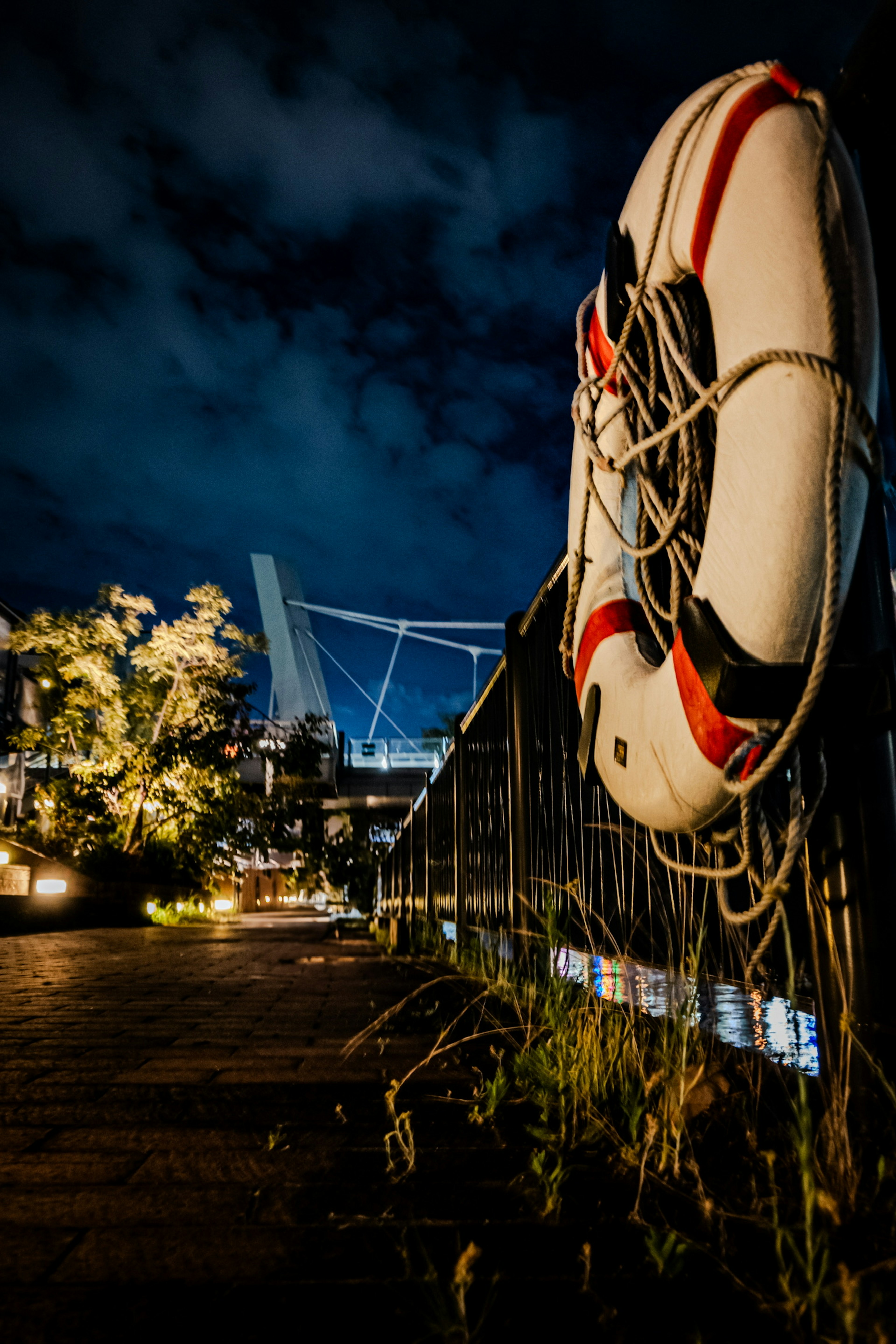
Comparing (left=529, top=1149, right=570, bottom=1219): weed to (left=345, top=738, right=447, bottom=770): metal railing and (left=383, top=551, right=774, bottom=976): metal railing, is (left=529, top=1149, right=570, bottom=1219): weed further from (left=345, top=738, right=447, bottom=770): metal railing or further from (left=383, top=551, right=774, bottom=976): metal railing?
(left=345, top=738, right=447, bottom=770): metal railing

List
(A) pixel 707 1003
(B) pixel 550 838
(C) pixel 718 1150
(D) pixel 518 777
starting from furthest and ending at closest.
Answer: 1. (A) pixel 707 1003
2. (D) pixel 518 777
3. (B) pixel 550 838
4. (C) pixel 718 1150

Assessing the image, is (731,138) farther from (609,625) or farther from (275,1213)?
(275,1213)

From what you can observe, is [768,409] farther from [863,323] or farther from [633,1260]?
[633,1260]

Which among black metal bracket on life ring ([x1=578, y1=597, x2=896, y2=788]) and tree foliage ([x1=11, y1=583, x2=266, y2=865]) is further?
tree foliage ([x1=11, y1=583, x2=266, y2=865])

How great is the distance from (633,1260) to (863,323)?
1216 mm

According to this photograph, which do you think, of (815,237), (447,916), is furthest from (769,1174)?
(447,916)

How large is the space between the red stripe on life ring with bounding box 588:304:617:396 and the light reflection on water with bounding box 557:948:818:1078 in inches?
52.8

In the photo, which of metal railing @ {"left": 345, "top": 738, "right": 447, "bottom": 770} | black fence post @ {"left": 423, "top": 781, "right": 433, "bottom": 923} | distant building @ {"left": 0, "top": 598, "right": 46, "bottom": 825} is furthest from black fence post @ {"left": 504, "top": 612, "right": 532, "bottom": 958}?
metal railing @ {"left": 345, "top": 738, "right": 447, "bottom": 770}

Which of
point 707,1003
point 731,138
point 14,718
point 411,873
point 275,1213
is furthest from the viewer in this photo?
point 14,718

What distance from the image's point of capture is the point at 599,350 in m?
1.92

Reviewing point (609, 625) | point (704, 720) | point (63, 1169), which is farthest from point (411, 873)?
point (704, 720)

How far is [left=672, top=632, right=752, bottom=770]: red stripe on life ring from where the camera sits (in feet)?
3.88

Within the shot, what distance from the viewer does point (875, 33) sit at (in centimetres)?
119

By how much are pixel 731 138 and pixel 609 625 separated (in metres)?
0.91
